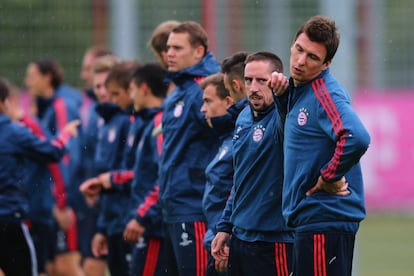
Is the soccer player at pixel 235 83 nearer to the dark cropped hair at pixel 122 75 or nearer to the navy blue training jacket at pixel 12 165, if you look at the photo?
the navy blue training jacket at pixel 12 165

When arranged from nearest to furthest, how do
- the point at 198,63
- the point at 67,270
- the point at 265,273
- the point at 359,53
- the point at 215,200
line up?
1. the point at 265,273
2. the point at 215,200
3. the point at 198,63
4. the point at 67,270
5. the point at 359,53

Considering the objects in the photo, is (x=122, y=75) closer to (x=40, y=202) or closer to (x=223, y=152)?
(x=40, y=202)

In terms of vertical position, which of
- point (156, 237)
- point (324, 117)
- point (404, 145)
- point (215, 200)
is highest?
point (324, 117)

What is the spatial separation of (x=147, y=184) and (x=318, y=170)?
10.0 feet

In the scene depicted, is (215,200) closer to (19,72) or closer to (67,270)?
(67,270)

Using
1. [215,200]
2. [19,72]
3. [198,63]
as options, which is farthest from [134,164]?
[19,72]

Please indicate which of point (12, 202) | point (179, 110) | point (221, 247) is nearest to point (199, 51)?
point (179, 110)

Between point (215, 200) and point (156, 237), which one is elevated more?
point (215, 200)

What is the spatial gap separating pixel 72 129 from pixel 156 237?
196 centimetres

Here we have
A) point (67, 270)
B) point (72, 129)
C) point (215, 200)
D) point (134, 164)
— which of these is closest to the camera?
point (215, 200)

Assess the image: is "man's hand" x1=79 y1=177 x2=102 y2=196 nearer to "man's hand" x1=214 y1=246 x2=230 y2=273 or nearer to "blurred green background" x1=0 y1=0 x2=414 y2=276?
"man's hand" x1=214 y1=246 x2=230 y2=273

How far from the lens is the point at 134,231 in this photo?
29.2ft

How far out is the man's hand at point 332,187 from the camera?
6.31 meters

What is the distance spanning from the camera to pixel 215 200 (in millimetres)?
7715
